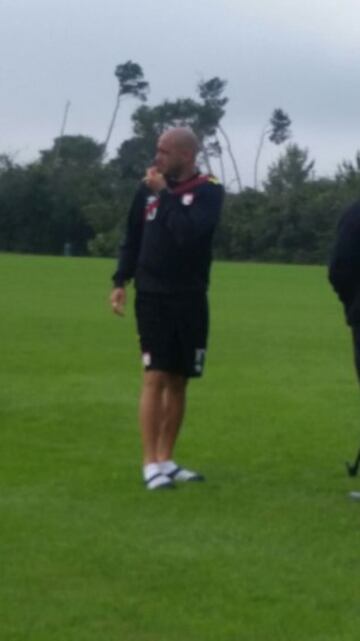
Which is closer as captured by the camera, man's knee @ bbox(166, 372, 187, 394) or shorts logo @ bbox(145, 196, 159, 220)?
shorts logo @ bbox(145, 196, 159, 220)

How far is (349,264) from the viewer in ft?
31.3

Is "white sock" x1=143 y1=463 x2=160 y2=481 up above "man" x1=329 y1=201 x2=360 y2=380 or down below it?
below

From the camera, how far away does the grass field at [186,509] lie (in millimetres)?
7160

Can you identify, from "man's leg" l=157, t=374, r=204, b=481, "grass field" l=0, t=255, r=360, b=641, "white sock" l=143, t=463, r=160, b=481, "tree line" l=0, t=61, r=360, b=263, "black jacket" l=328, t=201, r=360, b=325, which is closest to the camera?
"grass field" l=0, t=255, r=360, b=641

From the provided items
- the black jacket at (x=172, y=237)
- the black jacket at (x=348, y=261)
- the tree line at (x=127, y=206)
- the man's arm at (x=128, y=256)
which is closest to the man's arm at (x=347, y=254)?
the black jacket at (x=348, y=261)

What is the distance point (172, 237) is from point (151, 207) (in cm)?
22

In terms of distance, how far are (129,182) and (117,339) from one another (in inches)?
2489

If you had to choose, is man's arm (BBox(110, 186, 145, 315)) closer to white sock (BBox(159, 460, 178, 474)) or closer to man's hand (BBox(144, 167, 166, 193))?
man's hand (BBox(144, 167, 166, 193))

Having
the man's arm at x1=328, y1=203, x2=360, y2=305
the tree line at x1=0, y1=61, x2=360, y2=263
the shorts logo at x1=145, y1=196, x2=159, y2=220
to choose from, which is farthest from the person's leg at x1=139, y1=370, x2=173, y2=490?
the tree line at x1=0, y1=61, x2=360, y2=263

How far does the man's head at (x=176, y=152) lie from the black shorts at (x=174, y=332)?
667 mm

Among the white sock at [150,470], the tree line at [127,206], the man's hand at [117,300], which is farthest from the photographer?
the tree line at [127,206]

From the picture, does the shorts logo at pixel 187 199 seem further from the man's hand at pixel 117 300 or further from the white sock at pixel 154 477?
the white sock at pixel 154 477

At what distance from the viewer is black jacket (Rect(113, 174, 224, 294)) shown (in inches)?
392

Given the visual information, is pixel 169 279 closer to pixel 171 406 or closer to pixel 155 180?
pixel 155 180
